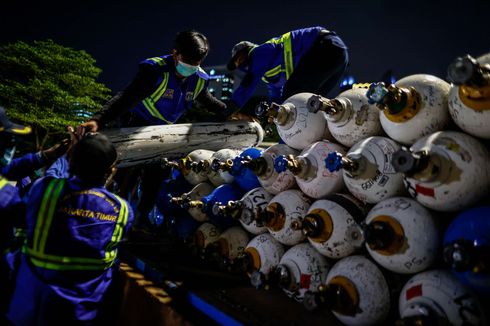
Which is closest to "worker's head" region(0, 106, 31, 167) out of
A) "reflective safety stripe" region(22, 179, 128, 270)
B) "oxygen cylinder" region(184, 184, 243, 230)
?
"reflective safety stripe" region(22, 179, 128, 270)

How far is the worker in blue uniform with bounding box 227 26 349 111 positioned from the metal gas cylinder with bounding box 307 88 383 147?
1607mm

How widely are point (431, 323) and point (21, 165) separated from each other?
9.94ft

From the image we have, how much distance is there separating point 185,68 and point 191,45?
308 millimetres

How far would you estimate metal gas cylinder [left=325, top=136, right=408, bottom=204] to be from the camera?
1.91 meters

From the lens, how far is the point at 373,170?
193cm

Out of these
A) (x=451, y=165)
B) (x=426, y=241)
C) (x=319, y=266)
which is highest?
(x=451, y=165)

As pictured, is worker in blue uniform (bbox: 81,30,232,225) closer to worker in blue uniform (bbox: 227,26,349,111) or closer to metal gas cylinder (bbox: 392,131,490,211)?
worker in blue uniform (bbox: 227,26,349,111)

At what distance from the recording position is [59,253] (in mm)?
1917

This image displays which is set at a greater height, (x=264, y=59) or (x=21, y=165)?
(x=264, y=59)

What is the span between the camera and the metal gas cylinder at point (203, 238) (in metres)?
3.16

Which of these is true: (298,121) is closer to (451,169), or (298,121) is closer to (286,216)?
(286,216)

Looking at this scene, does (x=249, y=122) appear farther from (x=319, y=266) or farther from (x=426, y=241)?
(x=426, y=241)

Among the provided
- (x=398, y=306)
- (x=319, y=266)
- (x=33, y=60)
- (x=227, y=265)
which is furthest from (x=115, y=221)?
(x=33, y=60)

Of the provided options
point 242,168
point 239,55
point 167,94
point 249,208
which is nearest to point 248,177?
point 242,168
